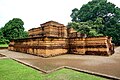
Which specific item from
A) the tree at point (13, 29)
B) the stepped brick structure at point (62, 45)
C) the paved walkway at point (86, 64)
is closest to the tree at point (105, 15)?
the tree at point (13, 29)

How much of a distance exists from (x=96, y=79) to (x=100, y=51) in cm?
867

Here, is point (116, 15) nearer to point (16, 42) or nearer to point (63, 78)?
point (16, 42)

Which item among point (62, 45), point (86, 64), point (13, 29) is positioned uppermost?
point (13, 29)

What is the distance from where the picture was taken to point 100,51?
13.6 meters

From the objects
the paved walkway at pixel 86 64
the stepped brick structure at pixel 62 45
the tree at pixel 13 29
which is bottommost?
the paved walkway at pixel 86 64

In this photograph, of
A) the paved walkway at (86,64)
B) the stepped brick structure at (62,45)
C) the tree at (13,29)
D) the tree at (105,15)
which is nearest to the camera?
the paved walkway at (86,64)

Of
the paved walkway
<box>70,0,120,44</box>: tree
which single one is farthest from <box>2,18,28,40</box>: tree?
the paved walkway

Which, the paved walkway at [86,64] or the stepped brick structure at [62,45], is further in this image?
the stepped brick structure at [62,45]

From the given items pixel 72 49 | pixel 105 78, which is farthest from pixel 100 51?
pixel 105 78

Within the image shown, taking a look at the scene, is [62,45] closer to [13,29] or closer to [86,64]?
[86,64]

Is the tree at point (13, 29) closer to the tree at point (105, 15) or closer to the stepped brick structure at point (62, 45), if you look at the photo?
the tree at point (105, 15)

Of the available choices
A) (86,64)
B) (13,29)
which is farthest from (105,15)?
(86,64)

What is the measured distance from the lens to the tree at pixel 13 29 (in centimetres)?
4066

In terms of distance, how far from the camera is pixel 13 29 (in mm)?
41656
